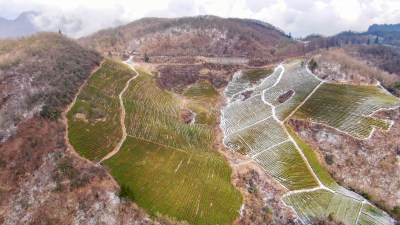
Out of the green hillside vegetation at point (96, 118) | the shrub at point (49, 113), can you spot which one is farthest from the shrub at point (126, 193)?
the shrub at point (49, 113)

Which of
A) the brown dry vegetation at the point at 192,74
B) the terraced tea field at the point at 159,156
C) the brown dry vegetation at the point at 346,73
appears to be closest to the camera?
the terraced tea field at the point at 159,156

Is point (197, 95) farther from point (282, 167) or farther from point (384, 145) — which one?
point (384, 145)

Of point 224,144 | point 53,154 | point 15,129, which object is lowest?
point 224,144

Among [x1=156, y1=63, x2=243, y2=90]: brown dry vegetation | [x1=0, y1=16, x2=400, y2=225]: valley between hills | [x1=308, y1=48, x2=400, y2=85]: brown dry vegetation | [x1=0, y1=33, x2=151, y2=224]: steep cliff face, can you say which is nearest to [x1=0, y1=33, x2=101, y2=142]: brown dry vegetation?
[x1=0, y1=33, x2=151, y2=224]: steep cliff face

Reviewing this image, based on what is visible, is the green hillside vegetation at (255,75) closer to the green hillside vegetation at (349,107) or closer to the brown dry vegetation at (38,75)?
the green hillside vegetation at (349,107)

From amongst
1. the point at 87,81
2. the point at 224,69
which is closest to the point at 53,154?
the point at 87,81

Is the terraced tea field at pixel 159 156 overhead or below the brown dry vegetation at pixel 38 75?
below
